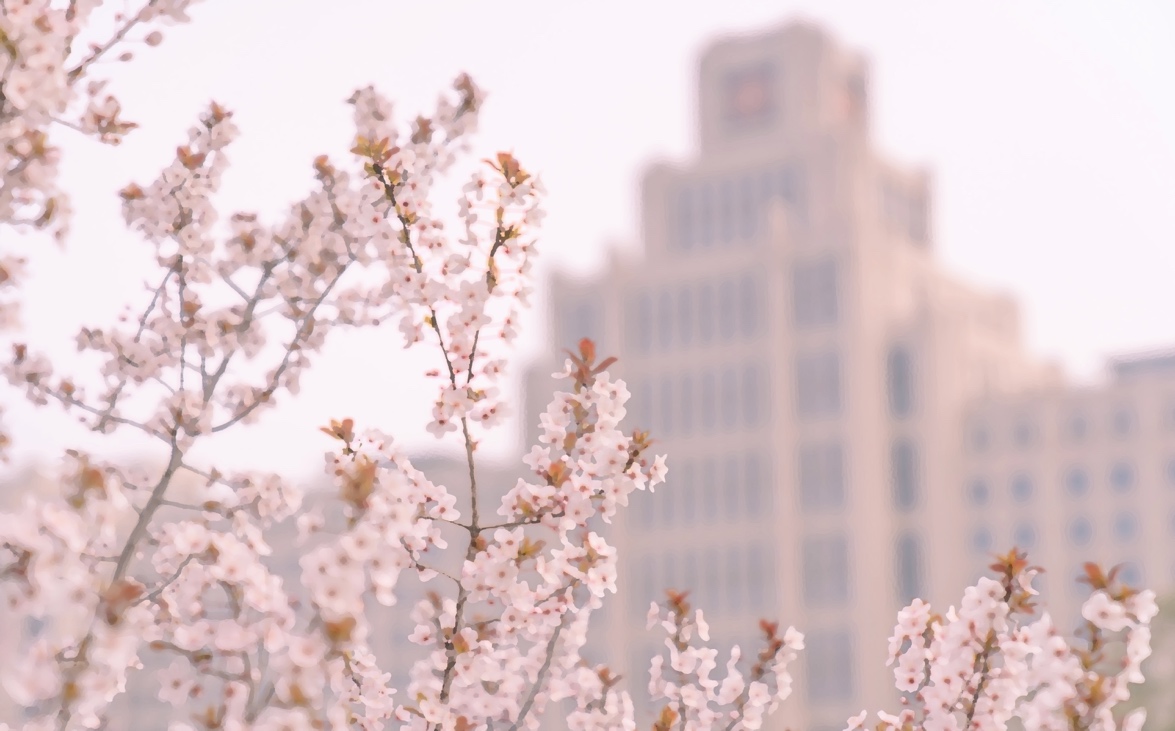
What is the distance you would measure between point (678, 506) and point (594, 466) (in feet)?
238

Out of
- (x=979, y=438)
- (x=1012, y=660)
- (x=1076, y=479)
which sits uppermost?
(x=979, y=438)

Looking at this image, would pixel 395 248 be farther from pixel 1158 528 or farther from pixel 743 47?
pixel 743 47

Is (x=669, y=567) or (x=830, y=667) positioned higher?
(x=669, y=567)

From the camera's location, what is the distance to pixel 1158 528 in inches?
2768

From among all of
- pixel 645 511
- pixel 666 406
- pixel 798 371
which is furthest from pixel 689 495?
pixel 798 371

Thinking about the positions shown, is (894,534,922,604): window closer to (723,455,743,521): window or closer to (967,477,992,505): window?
(967,477,992,505): window

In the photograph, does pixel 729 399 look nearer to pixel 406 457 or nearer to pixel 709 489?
pixel 709 489

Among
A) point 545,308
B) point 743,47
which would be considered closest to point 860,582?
point 545,308

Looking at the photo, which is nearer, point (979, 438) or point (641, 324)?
point (979, 438)

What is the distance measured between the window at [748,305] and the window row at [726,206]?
152 inches

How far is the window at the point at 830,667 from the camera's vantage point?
71750 millimetres

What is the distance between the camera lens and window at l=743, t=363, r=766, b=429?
78000 mm

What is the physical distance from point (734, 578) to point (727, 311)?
14564mm

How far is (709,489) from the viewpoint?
78812mm
